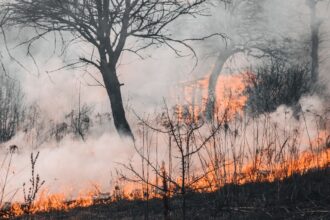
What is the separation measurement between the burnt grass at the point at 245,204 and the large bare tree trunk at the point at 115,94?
220cm

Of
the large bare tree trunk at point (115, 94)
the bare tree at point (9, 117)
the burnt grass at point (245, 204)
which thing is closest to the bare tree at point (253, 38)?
the bare tree at point (9, 117)

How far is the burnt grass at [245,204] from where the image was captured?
4.41 meters

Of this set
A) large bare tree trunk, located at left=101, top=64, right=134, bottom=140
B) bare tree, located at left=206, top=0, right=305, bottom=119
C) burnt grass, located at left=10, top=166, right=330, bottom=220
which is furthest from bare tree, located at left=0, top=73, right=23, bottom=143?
bare tree, located at left=206, top=0, right=305, bottom=119

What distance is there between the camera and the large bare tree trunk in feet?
25.3

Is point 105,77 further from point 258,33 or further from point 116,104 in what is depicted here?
point 258,33

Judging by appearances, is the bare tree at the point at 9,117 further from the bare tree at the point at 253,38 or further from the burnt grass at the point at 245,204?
the bare tree at the point at 253,38

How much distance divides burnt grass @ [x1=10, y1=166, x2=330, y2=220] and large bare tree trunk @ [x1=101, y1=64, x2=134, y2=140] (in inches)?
86.5

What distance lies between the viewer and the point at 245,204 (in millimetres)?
4863

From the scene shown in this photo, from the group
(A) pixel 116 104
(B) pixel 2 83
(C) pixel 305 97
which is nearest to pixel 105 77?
(A) pixel 116 104

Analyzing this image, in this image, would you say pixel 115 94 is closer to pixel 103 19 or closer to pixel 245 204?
pixel 103 19

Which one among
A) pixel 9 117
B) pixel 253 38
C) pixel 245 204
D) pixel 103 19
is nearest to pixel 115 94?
→ pixel 103 19

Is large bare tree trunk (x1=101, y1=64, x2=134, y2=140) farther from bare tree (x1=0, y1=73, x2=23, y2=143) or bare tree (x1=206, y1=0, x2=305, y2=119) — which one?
bare tree (x1=206, y1=0, x2=305, y2=119)

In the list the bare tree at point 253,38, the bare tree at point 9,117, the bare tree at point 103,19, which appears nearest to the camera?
the bare tree at point 103,19

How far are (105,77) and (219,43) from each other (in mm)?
11986
